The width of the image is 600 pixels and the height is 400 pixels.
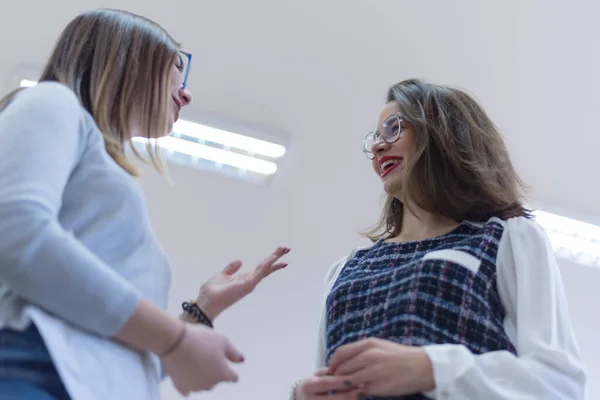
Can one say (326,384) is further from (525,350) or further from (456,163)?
(456,163)

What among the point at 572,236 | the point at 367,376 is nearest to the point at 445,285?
the point at 367,376

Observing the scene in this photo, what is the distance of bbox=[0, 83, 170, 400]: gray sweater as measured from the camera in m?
0.87

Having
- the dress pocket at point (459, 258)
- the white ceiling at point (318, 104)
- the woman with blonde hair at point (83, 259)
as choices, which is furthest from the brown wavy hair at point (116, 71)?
the white ceiling at point (318, 104)

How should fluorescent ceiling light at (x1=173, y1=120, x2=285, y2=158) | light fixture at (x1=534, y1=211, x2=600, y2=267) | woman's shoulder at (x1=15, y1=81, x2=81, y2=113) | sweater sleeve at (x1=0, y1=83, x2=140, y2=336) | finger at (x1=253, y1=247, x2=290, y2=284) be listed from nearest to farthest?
sweater sleeve at (x1=0, y1=83, x2=140, y2=336), woman's shoulder at (x1=15, y1=81, x2=81, y2=113), finger at (x1=253, y1=247, x2=290, y2=284), fluorescent ceiling light at (x1=173, y1=120, x2=285, y2=158), light fixture at (x1=534, y1=211, x2=600, y2=267)

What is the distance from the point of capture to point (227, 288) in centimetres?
145

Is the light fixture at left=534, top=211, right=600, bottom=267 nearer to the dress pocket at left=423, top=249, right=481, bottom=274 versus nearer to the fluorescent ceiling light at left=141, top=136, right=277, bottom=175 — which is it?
the fluorescent ceiling light at left=141, top=136, right=277, bottom=175

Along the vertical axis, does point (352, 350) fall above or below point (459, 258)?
below

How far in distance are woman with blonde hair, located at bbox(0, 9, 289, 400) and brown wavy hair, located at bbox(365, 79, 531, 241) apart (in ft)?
2.44

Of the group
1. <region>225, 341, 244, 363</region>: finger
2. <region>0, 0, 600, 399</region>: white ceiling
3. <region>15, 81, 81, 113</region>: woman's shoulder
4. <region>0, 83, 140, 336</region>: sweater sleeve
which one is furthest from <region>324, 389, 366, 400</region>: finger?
<region>0, 0, 600, 399</region>: white ceiling

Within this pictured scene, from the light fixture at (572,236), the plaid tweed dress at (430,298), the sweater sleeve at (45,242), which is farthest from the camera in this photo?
the light fixture at (572,236)

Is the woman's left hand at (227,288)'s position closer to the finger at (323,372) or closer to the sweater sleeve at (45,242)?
the finger at (323,372)

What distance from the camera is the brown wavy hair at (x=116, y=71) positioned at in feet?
3.91

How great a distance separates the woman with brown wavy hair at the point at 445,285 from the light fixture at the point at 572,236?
165 centimetres

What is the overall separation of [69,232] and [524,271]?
0.91 meters
